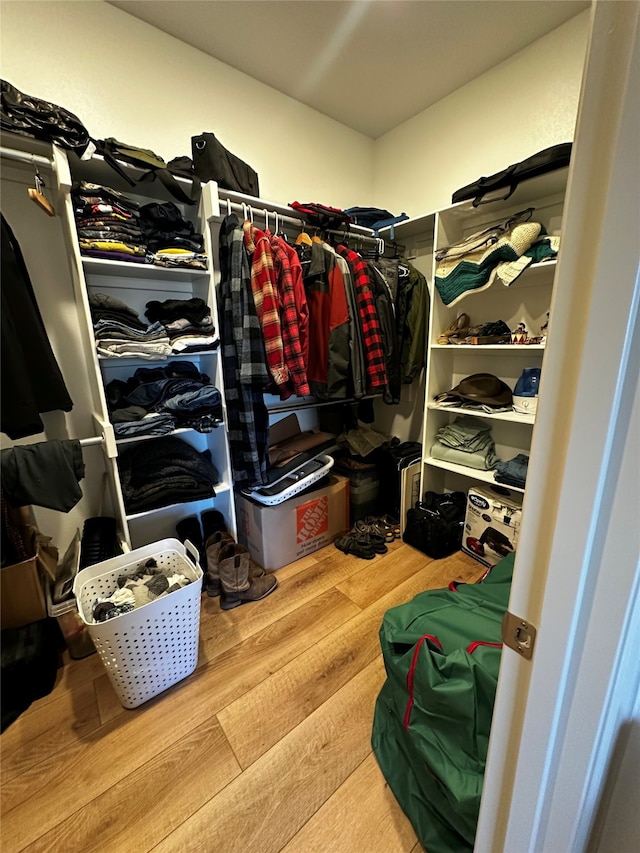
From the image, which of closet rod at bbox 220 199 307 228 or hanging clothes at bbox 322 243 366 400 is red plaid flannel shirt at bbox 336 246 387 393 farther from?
closet rod at bbox 220 199 307 228

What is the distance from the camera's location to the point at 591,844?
0.67 metres

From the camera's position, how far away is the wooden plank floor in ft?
3.20

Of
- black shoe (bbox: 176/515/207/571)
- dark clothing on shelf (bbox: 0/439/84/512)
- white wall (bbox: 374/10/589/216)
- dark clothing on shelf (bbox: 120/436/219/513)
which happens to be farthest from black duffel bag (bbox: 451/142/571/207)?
black shoe (bbox: 176/515/207/571)

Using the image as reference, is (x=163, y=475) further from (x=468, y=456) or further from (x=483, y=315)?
(x=483, y=315)

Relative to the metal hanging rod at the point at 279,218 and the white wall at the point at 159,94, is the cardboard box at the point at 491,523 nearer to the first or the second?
the metal hanging rod at the point at 279,218

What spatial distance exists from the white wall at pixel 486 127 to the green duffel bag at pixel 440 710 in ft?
7.24

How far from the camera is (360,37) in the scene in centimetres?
173

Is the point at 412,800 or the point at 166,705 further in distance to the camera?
the point at 166,705

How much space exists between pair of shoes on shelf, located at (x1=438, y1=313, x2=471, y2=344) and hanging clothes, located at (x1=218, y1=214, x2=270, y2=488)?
1139 millimetres

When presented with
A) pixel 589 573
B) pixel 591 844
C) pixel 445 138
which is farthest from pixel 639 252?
pixel 445 138

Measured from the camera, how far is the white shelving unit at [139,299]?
144 cm

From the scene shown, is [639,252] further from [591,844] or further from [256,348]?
[256,348]

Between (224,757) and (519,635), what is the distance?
120cm

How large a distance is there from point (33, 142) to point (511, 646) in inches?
80.4
